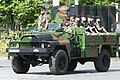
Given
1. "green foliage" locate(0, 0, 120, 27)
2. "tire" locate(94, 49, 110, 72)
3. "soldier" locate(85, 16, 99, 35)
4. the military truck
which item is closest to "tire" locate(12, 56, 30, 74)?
the military truck

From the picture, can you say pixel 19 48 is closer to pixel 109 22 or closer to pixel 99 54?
pixel 99 54

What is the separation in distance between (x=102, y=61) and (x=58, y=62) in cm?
310

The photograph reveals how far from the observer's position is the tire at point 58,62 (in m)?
19.3

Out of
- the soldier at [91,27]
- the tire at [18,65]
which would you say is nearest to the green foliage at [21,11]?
the soldier at [91,27]

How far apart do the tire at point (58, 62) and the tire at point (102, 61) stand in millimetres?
2429

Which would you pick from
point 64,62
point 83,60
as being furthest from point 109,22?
point 64,62

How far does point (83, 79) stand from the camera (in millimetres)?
17531

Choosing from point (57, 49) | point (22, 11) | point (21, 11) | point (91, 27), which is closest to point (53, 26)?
point (57, 49)

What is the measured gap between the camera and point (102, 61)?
22031mm

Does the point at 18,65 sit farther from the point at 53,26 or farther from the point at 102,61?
the point at 102,61

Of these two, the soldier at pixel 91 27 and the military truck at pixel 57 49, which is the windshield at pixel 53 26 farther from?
the soldier at pixel 91 27

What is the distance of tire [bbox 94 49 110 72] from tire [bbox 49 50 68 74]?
2429 mm

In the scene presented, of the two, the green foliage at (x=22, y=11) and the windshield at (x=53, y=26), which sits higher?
the windshield at (x=53, y=26)

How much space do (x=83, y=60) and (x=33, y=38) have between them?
3.27 metres
